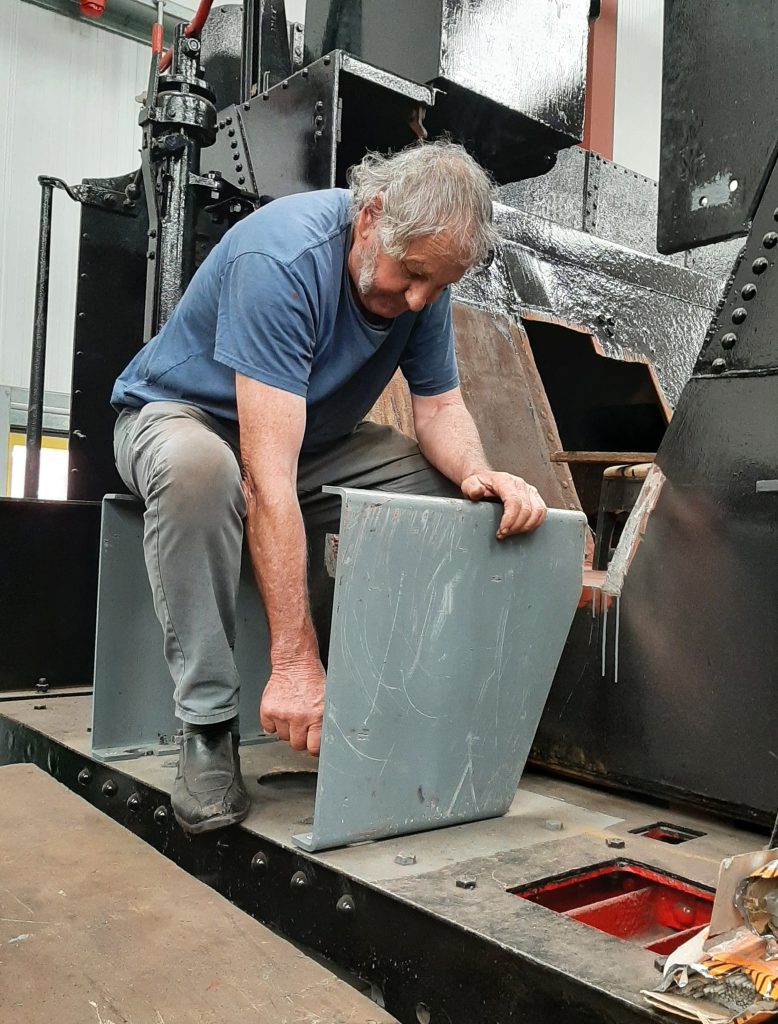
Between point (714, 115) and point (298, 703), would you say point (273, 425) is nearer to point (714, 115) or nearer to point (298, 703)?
point (298, 703)

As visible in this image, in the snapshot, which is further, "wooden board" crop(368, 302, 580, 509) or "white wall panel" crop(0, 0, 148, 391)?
"white wall panel" crop(0, 0, 148, 391)

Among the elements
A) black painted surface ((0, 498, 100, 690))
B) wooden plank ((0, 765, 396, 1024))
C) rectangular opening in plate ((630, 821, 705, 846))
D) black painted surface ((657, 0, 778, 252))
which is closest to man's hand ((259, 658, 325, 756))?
wooden plank ((0, 765, 396, 1024))

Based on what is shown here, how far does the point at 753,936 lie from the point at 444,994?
0.40 m

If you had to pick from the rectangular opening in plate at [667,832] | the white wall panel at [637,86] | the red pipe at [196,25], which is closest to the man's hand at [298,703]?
the rectangular opening in plate at [667,832]

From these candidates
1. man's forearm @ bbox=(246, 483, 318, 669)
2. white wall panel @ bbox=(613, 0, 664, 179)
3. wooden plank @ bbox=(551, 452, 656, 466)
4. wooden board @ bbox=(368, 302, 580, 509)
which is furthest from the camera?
white wall panel @ bbox=(613, 0, 664, 179)

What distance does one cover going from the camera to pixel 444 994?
1.22 meters

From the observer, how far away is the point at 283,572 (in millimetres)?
1594

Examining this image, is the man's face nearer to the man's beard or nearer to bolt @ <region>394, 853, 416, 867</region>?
the man's beard

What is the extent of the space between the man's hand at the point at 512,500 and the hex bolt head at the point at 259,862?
2.14ft

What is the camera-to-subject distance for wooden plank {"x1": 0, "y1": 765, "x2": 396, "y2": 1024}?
3.65 feet

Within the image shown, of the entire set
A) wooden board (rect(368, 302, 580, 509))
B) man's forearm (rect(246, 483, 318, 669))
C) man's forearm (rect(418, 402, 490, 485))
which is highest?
wooden board (rect(368, 302, 580, 509))

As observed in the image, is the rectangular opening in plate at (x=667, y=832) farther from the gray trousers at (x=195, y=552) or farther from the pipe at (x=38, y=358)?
the pipe at (x=38, y=358)

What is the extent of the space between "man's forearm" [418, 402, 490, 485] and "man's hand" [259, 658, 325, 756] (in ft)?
1.95

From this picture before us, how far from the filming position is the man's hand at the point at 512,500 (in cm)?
162
